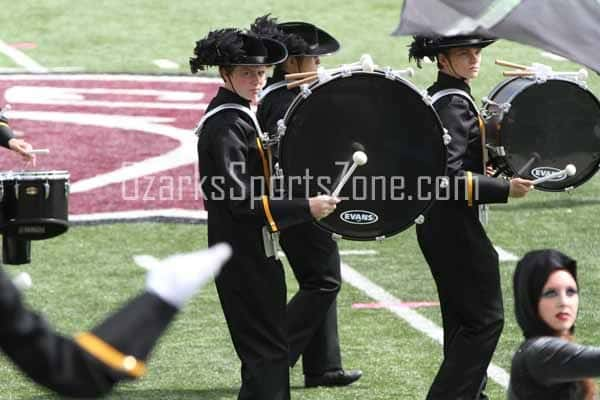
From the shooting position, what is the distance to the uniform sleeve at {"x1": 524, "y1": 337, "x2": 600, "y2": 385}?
4.16m

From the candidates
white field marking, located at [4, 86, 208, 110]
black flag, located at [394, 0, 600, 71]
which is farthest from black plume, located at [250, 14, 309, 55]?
white field marking, located at [4, 86, 208, 110]

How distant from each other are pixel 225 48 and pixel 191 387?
190cm

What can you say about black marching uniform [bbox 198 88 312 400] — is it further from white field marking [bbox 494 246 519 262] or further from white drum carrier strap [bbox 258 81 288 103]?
white field marking [bbox 494 246 519 262]

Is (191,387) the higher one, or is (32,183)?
(32,183)

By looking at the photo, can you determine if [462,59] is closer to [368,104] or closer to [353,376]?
[368,104]

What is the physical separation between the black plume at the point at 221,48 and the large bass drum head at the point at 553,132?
124 cm

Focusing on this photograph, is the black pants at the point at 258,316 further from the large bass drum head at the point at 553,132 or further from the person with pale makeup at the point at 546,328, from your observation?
the person with pale makeup at the point at 546,328

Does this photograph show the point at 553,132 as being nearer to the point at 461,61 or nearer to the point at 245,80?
the point at 461,61

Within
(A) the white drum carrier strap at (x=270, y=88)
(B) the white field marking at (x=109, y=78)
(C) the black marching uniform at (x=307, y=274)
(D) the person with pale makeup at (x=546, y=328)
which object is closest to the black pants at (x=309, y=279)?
(C) the black marching uniform at (x=307, y=274)

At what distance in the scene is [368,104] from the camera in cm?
607

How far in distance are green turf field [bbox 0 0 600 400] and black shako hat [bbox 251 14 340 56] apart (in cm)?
160

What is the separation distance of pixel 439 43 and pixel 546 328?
7.95ft

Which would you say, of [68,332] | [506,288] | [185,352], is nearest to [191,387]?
[185,352]

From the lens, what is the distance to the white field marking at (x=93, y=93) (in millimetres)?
15016
